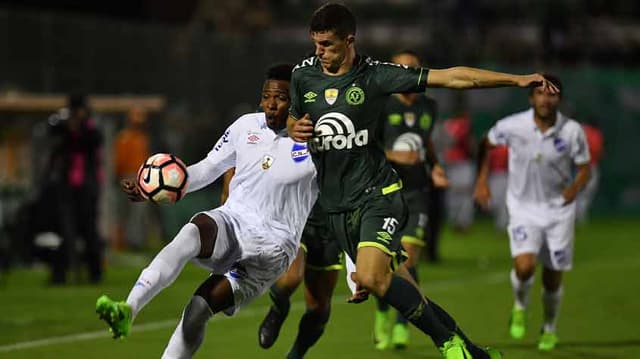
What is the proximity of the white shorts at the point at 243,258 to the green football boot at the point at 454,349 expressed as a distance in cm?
117

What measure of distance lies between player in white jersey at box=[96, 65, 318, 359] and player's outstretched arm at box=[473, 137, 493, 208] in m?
3.17

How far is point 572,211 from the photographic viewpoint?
1192 centimetres

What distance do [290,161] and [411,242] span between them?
3153mm

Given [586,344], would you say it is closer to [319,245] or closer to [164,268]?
[319,245]

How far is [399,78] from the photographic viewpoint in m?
8.47

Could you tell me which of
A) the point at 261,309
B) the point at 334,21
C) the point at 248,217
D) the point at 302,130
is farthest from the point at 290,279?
the point at 261,309

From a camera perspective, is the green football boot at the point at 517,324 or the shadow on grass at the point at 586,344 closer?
the shadow on grass at the point at 586,344

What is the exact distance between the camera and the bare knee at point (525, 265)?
460 inches

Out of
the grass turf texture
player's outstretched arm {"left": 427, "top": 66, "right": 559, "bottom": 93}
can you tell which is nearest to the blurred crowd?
the grass turf texture

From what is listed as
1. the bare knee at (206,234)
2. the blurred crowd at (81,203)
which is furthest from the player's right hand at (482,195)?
the bare knee at (206,234)

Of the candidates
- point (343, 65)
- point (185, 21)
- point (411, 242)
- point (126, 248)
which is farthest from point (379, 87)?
point (185, 21)

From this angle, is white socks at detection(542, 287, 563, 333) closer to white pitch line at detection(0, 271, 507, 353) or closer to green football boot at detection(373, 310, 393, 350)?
green football boot at detection(373, 310, 393, 350)

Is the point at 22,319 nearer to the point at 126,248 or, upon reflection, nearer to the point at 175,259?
the point at 175,259

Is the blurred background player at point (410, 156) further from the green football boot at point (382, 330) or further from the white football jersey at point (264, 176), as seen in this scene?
the white football jersey at point (264, 176)
